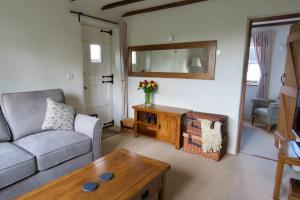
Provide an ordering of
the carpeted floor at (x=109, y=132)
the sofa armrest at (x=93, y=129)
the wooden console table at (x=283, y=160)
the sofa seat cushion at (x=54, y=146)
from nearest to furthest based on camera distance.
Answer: the wooden console table at (x=283, y=160) → the sofa seat cushion at (x=54, y=146) → the sofa armrest at (x=93, y=129) → the carpeted floor at (x=109, y=132)

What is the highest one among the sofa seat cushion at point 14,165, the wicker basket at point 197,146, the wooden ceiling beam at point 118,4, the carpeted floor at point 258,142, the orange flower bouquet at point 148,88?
the wooden ceiling beam at point 118,4

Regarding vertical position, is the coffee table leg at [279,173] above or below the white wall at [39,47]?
below

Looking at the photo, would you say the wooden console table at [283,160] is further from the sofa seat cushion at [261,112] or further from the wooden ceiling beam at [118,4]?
the wooden ceiling beam at [118,4]

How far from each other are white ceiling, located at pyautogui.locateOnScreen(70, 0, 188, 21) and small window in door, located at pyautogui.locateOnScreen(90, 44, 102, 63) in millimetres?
567

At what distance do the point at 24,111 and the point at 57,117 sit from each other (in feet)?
1.23

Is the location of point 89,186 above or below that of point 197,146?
above

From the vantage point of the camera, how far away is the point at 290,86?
106 inches

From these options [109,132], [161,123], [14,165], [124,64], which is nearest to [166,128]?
[161,123]

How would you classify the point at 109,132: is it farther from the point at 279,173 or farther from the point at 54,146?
the point at 279,173

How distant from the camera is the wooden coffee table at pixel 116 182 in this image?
1.29m

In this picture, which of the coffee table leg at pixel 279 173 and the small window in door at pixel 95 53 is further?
the small window in door at pixel 95 53

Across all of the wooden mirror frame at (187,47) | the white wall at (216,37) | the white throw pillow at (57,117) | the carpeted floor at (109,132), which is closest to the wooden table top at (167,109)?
the white wall at (216,37)

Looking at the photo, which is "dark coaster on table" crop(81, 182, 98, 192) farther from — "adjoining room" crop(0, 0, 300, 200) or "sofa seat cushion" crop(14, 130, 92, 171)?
"sofa seat cushion" crop(14, 130, 92, 171)

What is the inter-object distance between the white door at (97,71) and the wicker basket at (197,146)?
Result: 6.25ft
